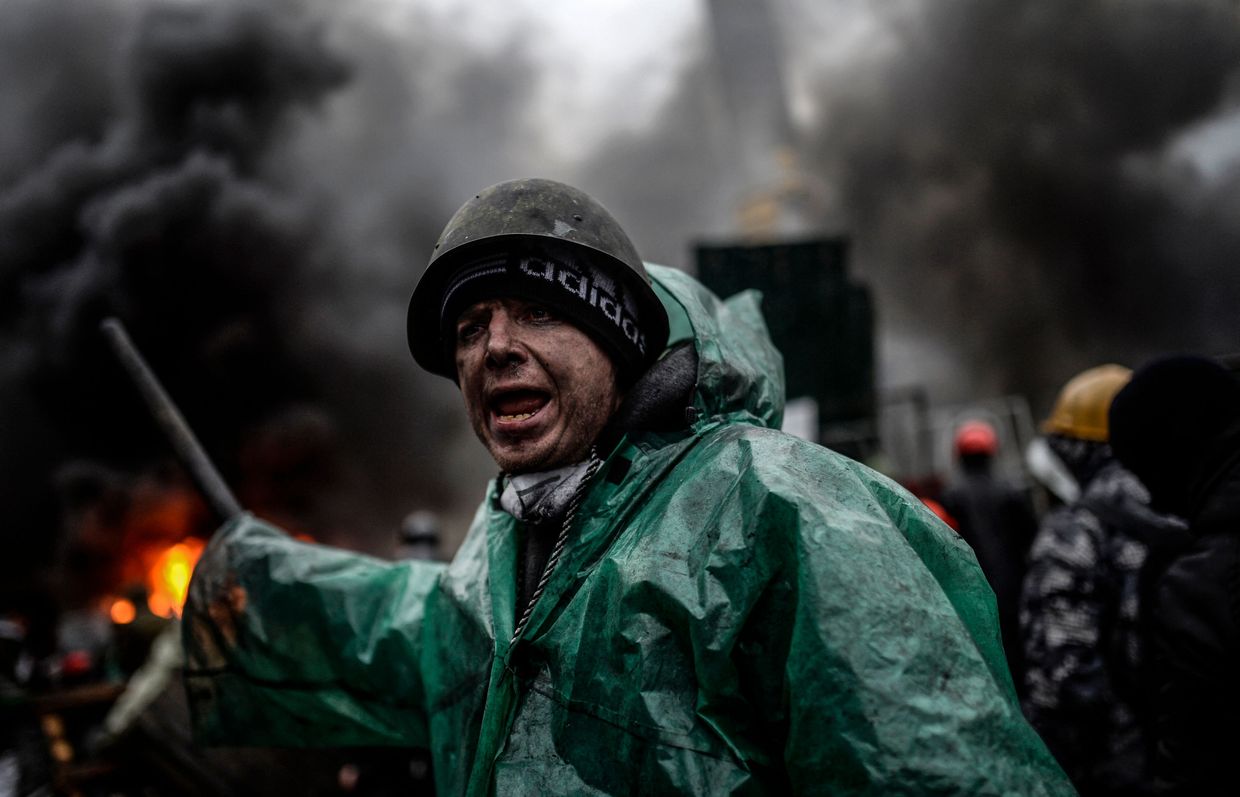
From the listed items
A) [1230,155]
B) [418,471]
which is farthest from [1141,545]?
[418,471]

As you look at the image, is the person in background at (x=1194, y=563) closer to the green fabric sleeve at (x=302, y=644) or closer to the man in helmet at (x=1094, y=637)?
the man in helmet at (x=1094, y=637)

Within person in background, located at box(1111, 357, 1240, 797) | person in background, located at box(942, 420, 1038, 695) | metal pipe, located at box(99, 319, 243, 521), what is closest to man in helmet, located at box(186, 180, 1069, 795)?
metal pipe, located at box(99, 319, 243, 521)

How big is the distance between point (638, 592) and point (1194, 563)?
62.5 inches

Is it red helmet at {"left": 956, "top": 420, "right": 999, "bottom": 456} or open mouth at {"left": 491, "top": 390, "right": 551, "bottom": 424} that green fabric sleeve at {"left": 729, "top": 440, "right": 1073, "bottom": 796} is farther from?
red helmet at {"left": 956, "top": 420, "right": 999, "bottom": 456}

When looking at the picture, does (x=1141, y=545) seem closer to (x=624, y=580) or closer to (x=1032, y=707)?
(x=1032, y=707)

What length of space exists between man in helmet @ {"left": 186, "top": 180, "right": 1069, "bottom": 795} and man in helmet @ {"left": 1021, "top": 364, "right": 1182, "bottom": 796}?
1.70 metres

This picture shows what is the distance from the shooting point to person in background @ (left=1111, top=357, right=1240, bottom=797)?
2.06 meters

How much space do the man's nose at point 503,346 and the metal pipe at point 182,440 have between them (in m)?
1.25

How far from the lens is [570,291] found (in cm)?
180

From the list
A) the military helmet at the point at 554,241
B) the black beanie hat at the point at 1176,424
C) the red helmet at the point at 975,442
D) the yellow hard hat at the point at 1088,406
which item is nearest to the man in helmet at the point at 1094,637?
the black beanie hat at the point at 1176,424

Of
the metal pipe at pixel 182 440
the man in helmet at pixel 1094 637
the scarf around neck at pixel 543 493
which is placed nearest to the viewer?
the scarf around neck at pixel 543 493

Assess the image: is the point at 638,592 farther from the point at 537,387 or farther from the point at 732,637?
the point at 537,387

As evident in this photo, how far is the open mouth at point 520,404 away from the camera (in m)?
1.78

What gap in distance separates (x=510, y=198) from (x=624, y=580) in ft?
2.90
